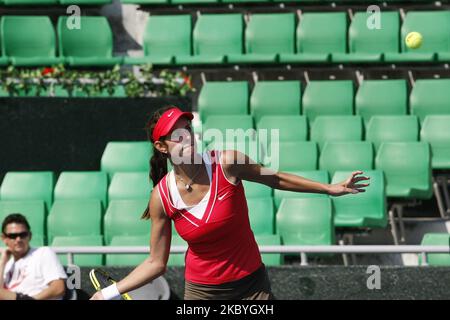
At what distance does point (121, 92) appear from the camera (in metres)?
8.88

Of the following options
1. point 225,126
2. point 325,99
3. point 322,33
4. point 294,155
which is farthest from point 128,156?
point 322,33

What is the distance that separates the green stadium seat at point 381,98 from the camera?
9.16 m

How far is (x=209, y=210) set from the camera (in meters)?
3.81

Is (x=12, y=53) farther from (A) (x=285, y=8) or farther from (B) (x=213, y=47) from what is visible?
(A) (x=285, y=8)

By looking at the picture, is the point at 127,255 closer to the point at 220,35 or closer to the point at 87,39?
the point at 220,35

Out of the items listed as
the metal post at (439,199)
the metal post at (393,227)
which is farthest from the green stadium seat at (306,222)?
the metal post at (439,199)

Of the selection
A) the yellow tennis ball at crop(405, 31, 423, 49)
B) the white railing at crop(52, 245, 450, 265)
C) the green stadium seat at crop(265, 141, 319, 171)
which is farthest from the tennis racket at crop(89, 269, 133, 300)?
the yellow tennis ball at crop(405, 31, 423, 49)

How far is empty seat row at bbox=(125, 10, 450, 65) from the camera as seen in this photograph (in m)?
9.83

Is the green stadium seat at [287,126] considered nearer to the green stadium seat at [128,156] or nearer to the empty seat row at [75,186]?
the green stadium seat at [128,156]

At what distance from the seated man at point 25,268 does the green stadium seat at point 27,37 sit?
477cm

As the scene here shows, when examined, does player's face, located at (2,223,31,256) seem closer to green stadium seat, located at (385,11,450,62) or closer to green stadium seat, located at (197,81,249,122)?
green stadium seat, located at (197,81,249,122)

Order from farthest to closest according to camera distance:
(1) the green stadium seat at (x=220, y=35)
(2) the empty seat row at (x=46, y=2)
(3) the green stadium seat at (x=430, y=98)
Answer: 1. (2) the empty seat row at (x=46, y=2)
2. (1) the green stadium seat at (x=220, y=35)
3. (3) the green stadium seat at (x=430, y=98)

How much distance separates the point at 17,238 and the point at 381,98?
14.6ft
